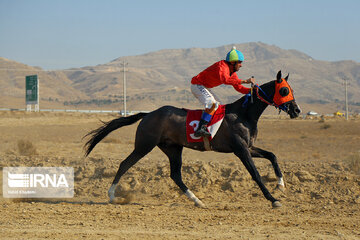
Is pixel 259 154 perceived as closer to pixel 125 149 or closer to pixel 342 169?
pixel 342 169

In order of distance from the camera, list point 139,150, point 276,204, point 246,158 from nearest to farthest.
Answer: point 276,204
point 246,158
point 139,150

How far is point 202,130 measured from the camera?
908 centimetres

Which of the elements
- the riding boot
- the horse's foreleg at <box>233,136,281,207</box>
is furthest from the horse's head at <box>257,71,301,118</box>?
the riding boot

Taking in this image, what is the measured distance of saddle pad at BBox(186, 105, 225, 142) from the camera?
30.0ft

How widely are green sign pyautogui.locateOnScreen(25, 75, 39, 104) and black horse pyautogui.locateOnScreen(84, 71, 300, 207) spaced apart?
2190 inches

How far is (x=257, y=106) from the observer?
364 inches

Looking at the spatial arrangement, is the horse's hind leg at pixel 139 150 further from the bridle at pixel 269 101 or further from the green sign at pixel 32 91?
the green sign at pixel 32 91

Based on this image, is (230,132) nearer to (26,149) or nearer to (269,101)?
(269,101)

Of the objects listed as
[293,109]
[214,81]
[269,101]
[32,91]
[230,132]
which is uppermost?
[32,91]

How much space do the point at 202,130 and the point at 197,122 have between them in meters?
0.31

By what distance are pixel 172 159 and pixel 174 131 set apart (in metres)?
0.72

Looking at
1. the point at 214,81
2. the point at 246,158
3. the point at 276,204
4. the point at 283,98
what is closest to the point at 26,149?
the point at 214,81

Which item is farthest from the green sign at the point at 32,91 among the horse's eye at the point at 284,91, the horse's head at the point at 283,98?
the horse's eye at the point at 284,91

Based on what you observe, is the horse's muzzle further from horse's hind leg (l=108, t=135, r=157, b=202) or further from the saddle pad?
horse's hind leg (l=108, t=135, r=157, b=202)
